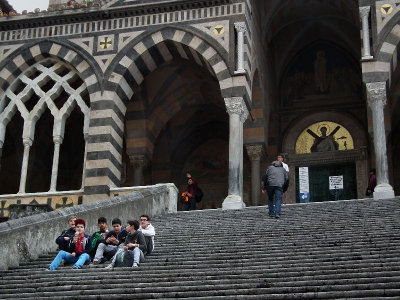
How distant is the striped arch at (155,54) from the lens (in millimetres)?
20109

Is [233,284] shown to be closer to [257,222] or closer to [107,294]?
[107,294]

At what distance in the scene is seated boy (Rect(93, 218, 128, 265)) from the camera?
436 inches

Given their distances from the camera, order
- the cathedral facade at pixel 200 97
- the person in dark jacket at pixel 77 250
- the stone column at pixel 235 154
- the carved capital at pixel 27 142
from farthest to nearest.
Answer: the carved capital at pixel 27 142 → the cathedral facade at pixel 200 97 → the stone column at pixel 235 154 → the person in dark jacket at pixel 77 250

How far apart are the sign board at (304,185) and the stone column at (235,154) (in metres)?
5.07

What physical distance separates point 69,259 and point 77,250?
23 cm

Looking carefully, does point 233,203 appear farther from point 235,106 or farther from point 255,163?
point 255,163

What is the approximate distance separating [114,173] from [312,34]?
1006cm

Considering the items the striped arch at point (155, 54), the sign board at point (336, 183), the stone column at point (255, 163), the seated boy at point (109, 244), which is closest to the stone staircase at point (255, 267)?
the seated boy at point (109, 244)

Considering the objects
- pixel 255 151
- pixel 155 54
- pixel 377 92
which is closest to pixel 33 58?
pixel 155 54

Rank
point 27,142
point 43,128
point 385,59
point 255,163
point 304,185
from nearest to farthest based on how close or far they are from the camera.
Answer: point 385,59 → point 27,142 → point 255,163 → point 304,185 → point 43,128

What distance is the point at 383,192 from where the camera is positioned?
54.7ft

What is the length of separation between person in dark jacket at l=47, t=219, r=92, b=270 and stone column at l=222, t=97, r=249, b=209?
22.5 feet

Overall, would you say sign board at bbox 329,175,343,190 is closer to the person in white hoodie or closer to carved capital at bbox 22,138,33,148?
carved capital at bbox 22,138,33,148

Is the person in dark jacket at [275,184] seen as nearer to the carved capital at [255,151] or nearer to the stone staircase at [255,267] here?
the stone staircase at [255,267]
